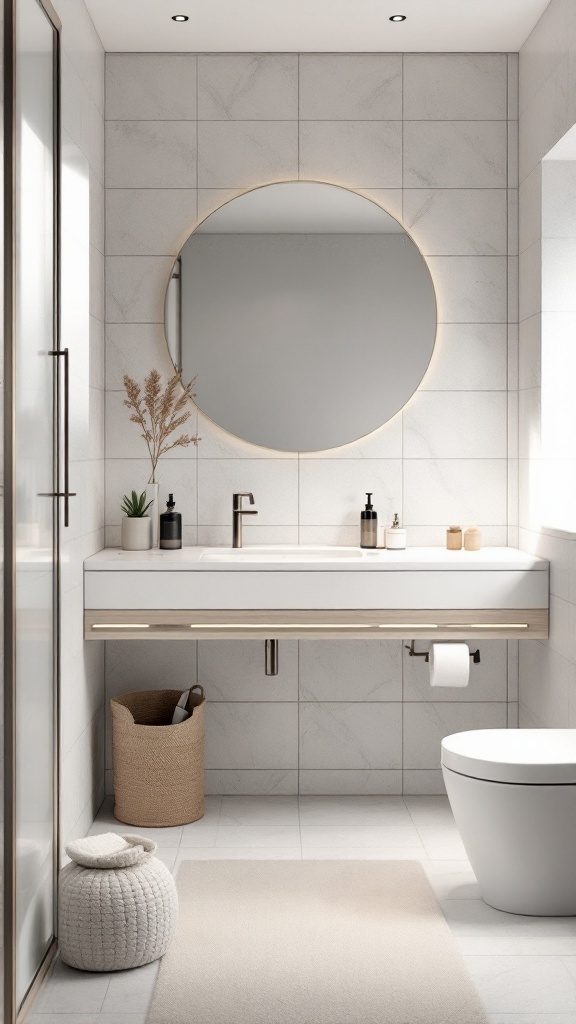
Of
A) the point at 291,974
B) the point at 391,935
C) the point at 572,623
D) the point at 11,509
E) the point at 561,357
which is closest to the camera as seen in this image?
the point at 11,509

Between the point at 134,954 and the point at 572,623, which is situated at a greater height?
the point at 572,623

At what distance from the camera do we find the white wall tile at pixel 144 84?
11.8 feet

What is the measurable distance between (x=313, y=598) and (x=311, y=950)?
1.10 meters

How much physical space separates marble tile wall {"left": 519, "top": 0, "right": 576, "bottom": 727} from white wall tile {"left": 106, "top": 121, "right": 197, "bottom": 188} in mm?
1220

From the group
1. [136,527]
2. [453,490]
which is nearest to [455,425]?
[453,490]

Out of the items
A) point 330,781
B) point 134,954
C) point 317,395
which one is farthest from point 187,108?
point 134,954

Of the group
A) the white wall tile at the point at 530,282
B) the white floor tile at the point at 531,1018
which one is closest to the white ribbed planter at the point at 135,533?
the white wall tile at the point at 530,282

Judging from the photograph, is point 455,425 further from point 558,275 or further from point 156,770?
point 156,770

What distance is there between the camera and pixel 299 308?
3625 mm

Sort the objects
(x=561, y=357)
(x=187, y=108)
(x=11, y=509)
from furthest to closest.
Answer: (x=187, y=108) < (x=561, y=357) < (x=11, y=509)

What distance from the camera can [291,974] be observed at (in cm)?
236

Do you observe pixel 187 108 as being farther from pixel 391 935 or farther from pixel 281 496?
pixel 391 935

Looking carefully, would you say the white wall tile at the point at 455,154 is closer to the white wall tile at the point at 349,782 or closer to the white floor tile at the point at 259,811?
the white wall tile at the point at 349,782

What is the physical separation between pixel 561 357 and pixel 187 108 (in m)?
1.64
